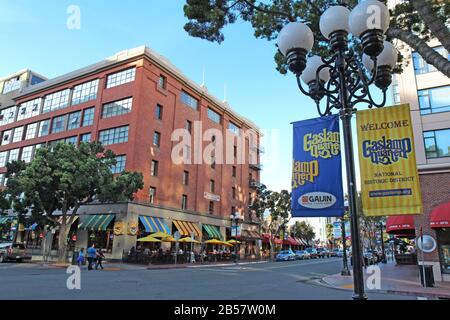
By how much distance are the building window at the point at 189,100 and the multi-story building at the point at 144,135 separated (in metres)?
0.13

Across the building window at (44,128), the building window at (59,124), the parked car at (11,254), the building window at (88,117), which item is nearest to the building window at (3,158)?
the building window at (44,128)

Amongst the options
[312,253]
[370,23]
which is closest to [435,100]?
[370,23]

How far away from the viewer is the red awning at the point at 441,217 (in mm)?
18453

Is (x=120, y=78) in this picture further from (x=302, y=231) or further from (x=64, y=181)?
(x=302, y=231)

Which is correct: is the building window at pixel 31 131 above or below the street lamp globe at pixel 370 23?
above

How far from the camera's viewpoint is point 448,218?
1839 cm

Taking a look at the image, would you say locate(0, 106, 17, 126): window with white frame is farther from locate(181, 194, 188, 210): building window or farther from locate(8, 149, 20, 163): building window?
locate(181, 194, 188, 210): building window

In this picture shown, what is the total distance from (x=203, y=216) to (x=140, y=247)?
11012 mm

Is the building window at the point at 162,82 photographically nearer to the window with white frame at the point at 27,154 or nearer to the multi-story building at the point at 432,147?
the window with white frame at the point at 27,154

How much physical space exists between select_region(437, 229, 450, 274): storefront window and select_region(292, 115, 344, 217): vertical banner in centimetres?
1755

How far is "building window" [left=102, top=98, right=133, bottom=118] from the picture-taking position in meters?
35.9

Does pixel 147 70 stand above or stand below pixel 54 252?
above
